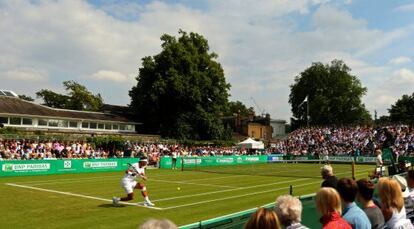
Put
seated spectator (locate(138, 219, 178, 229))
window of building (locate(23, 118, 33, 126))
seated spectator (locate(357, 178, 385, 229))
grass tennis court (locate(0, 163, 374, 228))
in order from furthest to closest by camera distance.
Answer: window of building (locate(23, 118, 33, 126))
grass tennis court (locate(0, 163, 374, 228))
seated spectator (locate(357, 178, 385, 229))
seated spectator (locate(138, 219, 178, 229))

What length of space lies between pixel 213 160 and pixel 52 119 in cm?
2276

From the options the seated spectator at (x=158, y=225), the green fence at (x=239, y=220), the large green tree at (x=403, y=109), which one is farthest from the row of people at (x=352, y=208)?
the large green tree at (x=403, y=109)

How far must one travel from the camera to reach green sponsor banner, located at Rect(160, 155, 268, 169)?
42200mm

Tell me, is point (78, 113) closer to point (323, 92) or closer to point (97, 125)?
point (97, 125)

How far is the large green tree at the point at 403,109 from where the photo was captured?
103463 mm

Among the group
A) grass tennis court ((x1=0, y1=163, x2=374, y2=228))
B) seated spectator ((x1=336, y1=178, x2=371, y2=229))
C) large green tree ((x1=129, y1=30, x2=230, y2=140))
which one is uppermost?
large green tree ((x1=129, y1=30, x2=230, y2=140))

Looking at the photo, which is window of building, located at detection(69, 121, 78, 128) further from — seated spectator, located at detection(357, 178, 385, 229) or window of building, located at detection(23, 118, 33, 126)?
seated spectator, located at detection(357, 178, 385, 229)

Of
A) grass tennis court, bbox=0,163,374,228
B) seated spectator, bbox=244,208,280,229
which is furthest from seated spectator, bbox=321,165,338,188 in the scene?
seated spectator, bbox=244,208,280,229

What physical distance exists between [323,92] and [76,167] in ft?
244

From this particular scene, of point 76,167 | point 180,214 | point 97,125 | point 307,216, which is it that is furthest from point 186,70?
point 307,216

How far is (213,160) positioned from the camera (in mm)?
46688

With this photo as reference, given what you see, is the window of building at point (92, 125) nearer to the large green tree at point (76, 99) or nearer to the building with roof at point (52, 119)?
the building with roof at point (52, 119)

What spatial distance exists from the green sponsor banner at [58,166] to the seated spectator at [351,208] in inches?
1094

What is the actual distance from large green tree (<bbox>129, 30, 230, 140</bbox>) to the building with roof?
4321 mm
